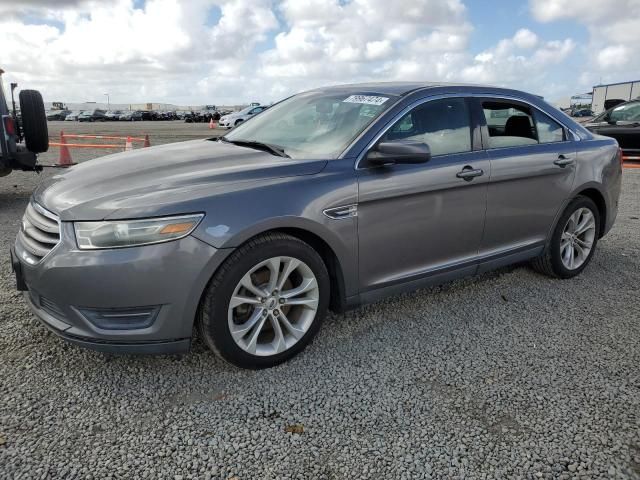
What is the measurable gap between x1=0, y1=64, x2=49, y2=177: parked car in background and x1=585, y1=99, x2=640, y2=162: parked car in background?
1054 cm

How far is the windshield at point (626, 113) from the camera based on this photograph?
11227 millimetres

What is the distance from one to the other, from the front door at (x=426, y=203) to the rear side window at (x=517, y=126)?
→ 0.25m

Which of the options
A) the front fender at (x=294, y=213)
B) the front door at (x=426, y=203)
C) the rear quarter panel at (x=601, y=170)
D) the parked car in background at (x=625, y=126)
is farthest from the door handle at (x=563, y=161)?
the parked car in background at (x=625, y=126)

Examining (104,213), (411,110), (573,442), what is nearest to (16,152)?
(104,213)

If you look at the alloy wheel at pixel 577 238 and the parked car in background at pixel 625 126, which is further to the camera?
the parked car in background at pixel 625 126

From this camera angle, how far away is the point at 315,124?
3.61m

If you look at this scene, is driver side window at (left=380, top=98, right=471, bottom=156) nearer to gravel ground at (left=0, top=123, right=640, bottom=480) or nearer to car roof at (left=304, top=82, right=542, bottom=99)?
car roof at (left=304, top=82, right=542, bottom=99)

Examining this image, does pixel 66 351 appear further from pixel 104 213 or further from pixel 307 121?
pixel 307 121

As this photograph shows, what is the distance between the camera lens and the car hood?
256cm

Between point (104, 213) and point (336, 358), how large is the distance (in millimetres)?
1532

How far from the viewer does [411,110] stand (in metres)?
3.42

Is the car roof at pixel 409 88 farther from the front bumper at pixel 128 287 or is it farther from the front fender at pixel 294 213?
the front bumper at pixel 128 287

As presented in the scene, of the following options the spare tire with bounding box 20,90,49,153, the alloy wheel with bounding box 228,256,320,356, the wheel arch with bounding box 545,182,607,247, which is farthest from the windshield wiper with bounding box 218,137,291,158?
the spare tire with bounding box 20,90,49,153

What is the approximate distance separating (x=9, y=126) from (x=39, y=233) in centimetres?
468
